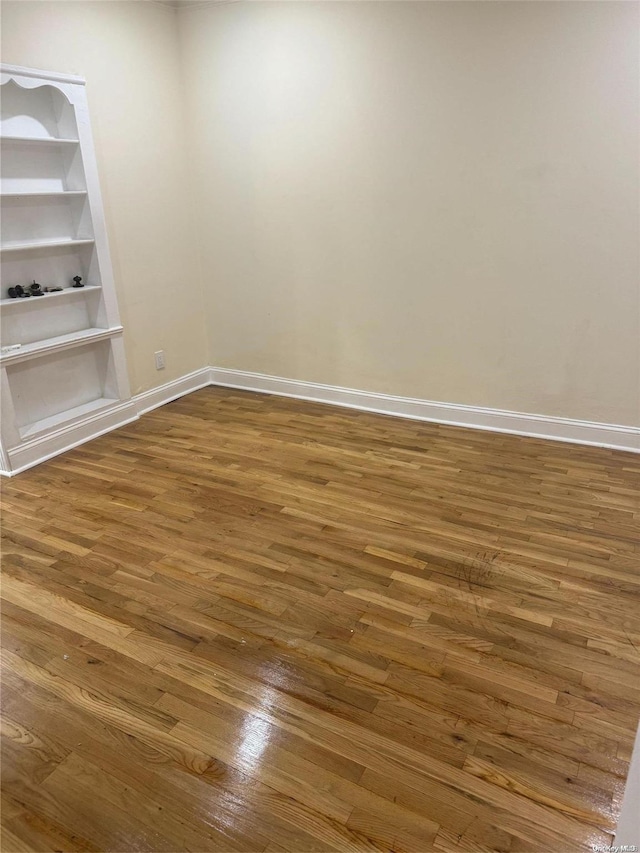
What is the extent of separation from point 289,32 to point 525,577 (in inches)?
139

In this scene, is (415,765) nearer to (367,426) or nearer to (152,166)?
(367,426)

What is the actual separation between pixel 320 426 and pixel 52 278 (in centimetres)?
191

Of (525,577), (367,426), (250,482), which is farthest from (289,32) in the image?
(525,577)

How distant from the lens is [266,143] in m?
3.92

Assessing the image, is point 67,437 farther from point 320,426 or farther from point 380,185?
point 380,185

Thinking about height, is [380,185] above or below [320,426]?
above

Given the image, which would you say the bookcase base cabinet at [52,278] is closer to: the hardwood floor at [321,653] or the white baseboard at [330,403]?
the white baseboard at [330,403]

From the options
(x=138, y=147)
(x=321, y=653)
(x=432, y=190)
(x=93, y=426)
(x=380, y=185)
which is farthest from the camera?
(x=138, y=147)

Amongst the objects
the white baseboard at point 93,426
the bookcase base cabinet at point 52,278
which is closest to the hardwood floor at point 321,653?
the white baseboard at point 93,426

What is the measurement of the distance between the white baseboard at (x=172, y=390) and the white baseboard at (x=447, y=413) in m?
0.11

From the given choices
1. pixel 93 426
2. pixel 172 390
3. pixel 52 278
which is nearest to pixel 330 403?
pixel 172 390

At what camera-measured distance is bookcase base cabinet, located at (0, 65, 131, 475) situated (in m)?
3.13

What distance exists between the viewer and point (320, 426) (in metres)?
3.84

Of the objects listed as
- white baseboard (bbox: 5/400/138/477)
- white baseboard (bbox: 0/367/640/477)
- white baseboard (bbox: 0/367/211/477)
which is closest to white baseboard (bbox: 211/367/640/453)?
white baseboard (bbox: 0/367/640/477)
